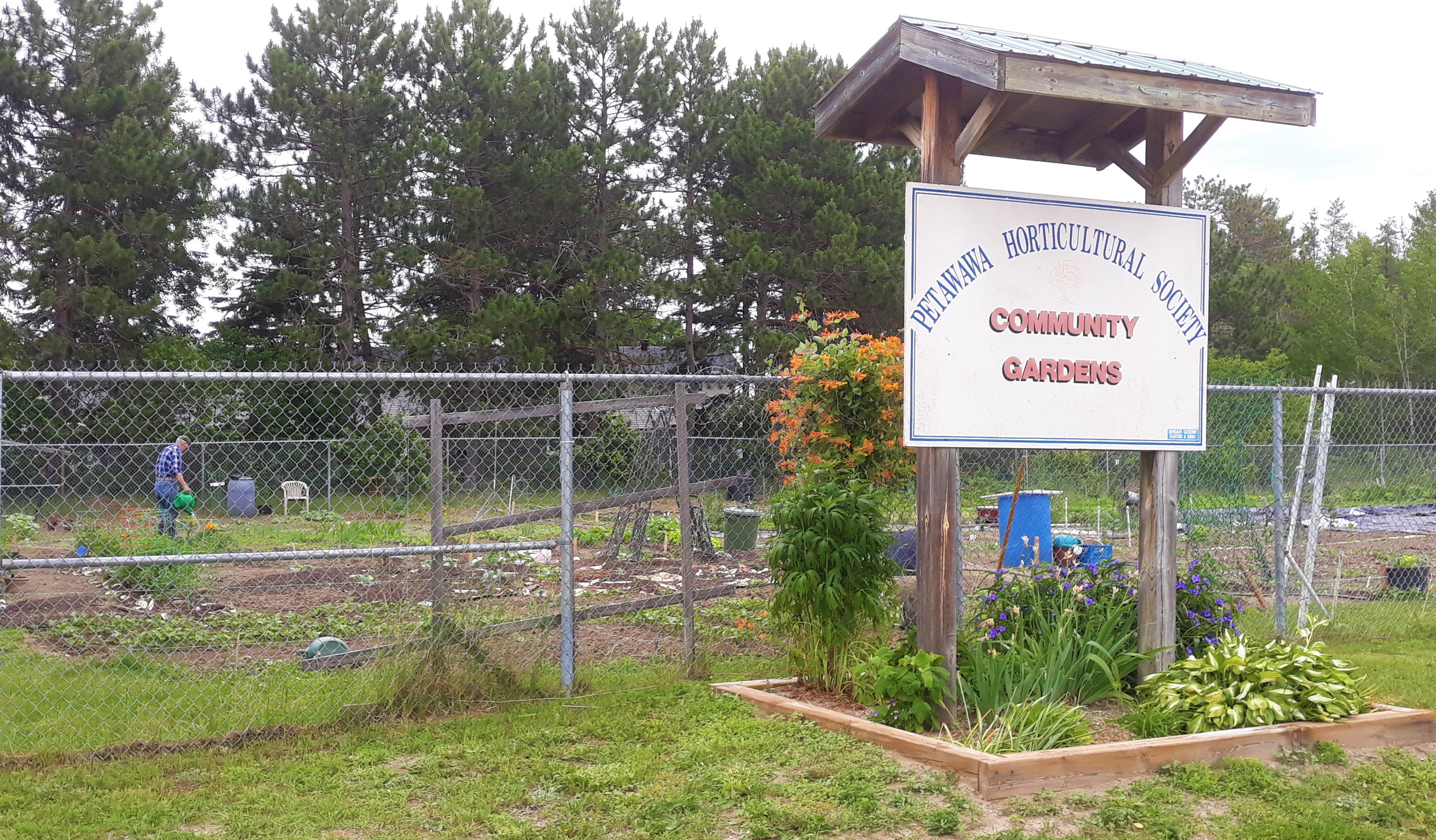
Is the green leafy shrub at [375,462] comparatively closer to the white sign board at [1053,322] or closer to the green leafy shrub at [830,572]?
the green leafy shrub at [830,572]

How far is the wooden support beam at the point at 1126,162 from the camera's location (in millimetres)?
6094

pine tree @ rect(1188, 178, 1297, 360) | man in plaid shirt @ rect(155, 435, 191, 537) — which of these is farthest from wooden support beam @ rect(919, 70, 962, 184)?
pine tree @ rect(1188, 178, 1297, 360)

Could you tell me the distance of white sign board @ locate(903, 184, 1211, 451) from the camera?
17.5 feet

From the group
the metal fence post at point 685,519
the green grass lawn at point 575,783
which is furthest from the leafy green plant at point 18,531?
the metal fence post at point 685,519

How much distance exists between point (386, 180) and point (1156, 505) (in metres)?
23.8

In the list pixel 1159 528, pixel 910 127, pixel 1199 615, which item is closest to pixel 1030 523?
pixel 1199 615

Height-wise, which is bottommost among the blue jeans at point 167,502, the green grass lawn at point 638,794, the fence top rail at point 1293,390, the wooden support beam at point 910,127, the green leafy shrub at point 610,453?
the green grass lawn at point 638,794

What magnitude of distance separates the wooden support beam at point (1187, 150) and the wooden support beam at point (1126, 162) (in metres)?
0.05

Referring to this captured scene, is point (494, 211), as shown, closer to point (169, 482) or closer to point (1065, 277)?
point (169, 482)

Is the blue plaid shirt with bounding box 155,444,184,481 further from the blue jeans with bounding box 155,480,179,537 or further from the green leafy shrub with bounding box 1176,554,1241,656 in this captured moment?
the green leafy shrub with bounding box 1176,554,1241,656

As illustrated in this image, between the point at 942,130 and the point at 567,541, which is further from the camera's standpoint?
the point at 567,541

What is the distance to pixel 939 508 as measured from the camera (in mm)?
5332

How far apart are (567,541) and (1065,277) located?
2.97 m

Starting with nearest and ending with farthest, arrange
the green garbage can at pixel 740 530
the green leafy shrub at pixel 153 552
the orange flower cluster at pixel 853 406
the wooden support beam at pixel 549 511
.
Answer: the orange flower cluster at pixel 853 406, the wooden support beam at pixel 549 511, the green leafy shrub at pixel 153 552, the green garbage can at pixel 740 530
